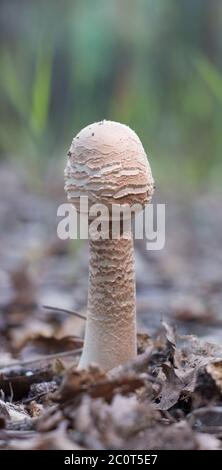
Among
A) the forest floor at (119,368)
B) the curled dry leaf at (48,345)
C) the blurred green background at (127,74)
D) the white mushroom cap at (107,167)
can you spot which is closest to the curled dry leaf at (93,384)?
the forest floor at (119,368)

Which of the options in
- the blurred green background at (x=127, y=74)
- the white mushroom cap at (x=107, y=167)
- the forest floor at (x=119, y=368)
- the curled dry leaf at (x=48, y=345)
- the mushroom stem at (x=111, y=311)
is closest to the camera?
the forest floor at (x=119, y=368)

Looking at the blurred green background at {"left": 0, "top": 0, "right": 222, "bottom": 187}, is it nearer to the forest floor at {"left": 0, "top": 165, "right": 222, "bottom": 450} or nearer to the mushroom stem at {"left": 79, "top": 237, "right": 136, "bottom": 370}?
the forest floor at {"left": 0, "top": 165, "right": 222, "bottom": 450}

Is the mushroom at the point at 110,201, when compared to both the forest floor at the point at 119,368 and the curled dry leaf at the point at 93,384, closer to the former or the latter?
the forest floor at the point at 119,368

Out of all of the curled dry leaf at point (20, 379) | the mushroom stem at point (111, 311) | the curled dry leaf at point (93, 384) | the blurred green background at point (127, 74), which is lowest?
the curled dry leaf at point (20, 379)

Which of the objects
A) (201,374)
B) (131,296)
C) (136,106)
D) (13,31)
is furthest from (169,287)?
(13,31)

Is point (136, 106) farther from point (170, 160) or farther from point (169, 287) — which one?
point (169, 287)
